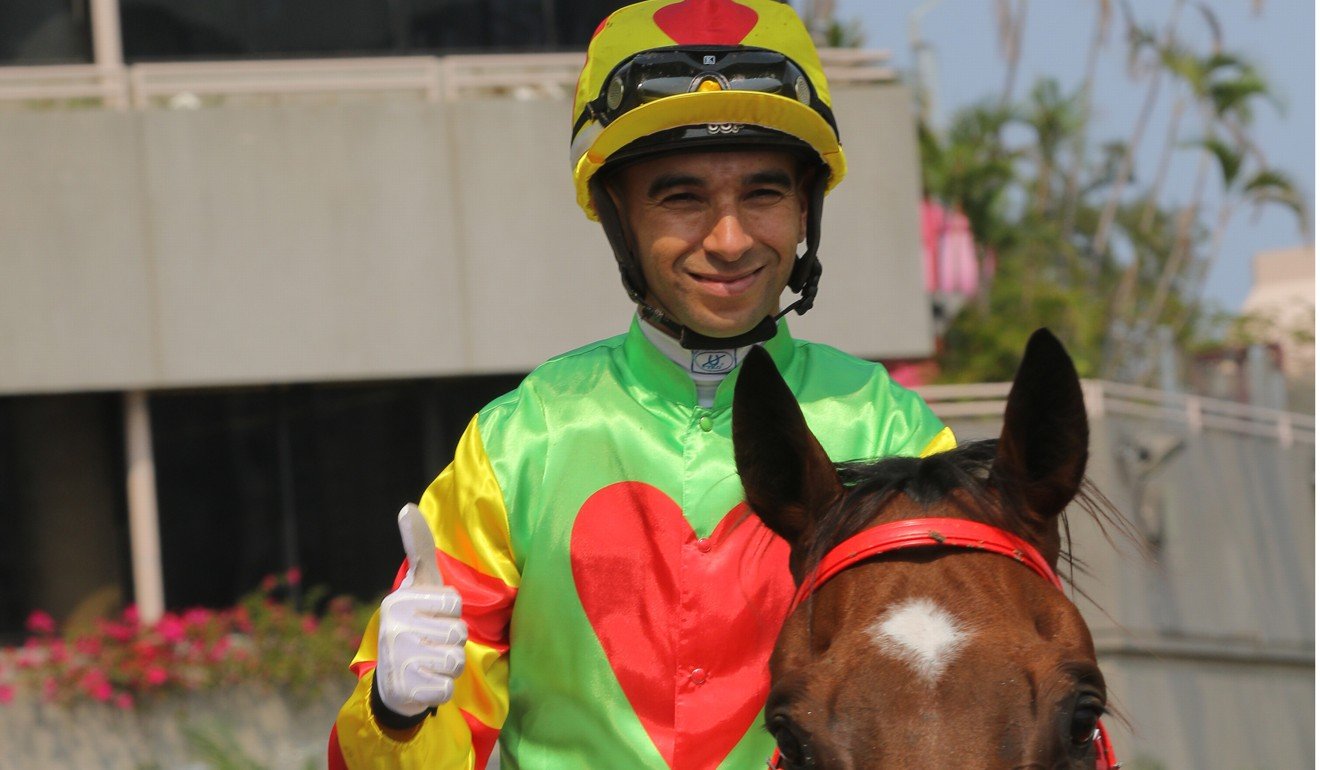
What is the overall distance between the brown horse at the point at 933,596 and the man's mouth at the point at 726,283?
1.71 ft

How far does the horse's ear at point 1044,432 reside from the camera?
2.36 m

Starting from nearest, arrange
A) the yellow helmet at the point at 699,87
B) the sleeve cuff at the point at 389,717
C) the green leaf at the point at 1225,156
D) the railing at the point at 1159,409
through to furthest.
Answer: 1. the sleeve cuff at the point at 389,717
2. the yellow helmet at the point at 699,87
3. the railing at the point at 1159,409
4. the green leaf at the point at 1225,156

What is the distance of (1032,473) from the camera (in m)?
2.45

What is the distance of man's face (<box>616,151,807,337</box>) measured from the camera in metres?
3.00

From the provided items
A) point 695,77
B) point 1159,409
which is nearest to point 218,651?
point 1159,409

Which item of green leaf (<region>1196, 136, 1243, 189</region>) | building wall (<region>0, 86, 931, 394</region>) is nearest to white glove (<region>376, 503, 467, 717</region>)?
building wall (<region>0, 86, 931, 394</region>)

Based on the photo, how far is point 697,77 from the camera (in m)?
2.96

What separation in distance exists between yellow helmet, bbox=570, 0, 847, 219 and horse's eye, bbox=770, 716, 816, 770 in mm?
1047

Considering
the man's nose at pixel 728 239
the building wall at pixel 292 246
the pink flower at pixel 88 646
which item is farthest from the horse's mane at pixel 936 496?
the pink flower at pixel 88 646

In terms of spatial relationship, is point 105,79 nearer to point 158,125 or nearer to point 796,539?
point 158,125

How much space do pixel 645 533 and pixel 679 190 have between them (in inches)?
21.9

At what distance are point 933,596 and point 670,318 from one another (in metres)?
0.93

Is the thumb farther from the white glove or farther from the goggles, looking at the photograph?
the goggles

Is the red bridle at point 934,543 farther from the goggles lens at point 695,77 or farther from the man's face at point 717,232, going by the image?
the goggles lens at point 695,77
